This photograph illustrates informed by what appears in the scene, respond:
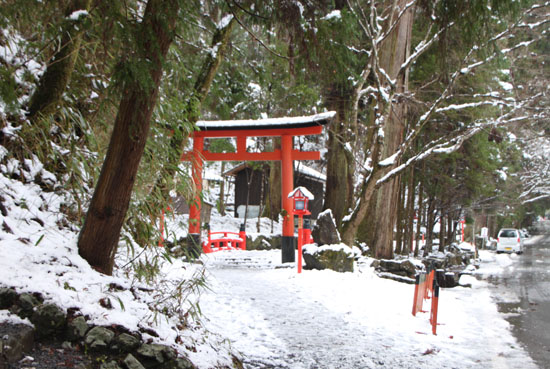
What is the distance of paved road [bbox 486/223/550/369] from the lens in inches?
246

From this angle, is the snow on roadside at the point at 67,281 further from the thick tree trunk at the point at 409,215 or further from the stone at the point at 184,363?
the thick tree trunk at the point at 409,215

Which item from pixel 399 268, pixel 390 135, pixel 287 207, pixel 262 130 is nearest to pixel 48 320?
pixel 287 207

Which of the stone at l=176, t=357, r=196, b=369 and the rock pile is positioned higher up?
the rock pile

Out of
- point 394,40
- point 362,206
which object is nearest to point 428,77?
point 394,40

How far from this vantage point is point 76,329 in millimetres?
3311

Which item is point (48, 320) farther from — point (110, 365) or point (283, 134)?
point (283, 134)

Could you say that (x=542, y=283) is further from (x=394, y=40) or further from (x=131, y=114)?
(x=131, y=114)

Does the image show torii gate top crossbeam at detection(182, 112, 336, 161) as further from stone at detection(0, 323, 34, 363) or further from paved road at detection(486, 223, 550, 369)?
stone at detection(0, 323, 34, 363)

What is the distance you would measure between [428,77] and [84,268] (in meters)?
14.8

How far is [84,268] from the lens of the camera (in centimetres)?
389

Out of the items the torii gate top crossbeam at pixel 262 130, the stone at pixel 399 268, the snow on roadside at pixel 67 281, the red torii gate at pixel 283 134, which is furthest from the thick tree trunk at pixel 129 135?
the stone at pixel 399 268

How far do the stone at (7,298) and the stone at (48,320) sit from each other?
0.18m

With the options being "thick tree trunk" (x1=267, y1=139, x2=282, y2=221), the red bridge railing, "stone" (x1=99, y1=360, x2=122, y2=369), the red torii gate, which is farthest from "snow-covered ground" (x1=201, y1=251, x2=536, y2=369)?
"thick tree trunk" (x1=267, y1=139, x2=282, y2=221)

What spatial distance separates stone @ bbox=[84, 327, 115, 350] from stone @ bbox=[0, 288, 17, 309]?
58 cm
